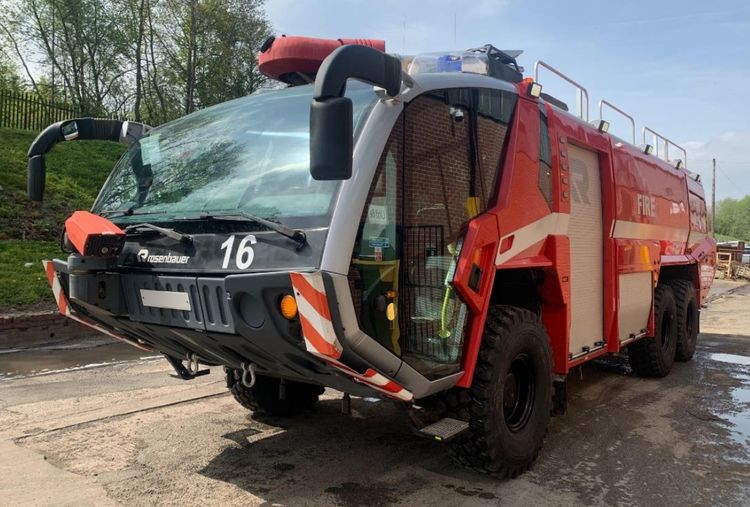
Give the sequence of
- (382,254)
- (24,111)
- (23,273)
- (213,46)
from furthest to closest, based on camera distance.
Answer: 1. (213,46)
2. (24,111)
3. (23,273)
4. (382,254)

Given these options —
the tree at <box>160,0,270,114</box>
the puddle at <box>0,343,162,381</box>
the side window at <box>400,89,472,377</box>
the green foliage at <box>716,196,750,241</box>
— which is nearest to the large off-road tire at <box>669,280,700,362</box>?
the side window at <box>400,89,472,377</box>

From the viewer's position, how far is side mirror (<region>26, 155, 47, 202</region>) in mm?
4145

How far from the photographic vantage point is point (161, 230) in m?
3.16

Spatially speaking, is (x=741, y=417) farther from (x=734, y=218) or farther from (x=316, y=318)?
(x=734, y=218)

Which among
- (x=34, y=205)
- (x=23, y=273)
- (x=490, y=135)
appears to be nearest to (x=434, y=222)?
(x=490, y=135)

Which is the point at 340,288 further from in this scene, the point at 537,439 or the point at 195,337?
the point at 537,439

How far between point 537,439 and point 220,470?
212 cm

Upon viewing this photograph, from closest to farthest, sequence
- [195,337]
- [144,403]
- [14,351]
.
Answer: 1. [195,337]
2. [144,403]
3. [14,351]

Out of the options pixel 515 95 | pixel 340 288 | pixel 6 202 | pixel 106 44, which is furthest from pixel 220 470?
pixel 106 44

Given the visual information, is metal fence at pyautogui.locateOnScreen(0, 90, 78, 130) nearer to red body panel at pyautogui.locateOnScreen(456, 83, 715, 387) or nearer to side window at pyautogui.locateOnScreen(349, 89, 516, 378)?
red body panel at pyautogui.locateOnScreen(456, 83, 715, 387)

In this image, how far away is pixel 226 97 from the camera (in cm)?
2353

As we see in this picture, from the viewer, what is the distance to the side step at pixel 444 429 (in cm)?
334

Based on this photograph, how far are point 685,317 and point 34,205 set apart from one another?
12337 mm

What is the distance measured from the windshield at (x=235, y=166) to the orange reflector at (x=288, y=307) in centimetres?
36
